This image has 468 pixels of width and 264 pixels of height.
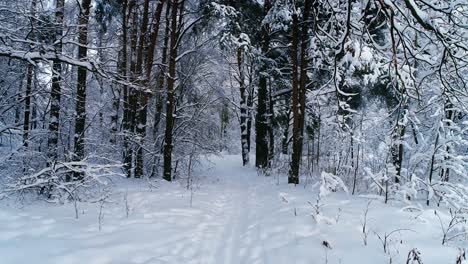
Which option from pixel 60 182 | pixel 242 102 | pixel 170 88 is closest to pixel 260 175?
pixel 170 88

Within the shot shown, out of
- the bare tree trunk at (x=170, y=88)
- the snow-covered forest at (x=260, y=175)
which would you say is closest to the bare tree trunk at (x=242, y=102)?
the snow-covered forest at (x=260, y=175)

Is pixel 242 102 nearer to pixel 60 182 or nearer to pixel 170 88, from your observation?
pixel 170 88

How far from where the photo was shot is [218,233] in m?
6.00

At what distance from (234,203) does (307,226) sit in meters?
3.38

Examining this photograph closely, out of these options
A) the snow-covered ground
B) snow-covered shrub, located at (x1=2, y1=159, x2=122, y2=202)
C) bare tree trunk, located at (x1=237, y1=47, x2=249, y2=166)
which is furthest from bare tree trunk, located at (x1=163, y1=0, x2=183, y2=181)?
bare tree trunk, located at (x1=237, y1=47, x2=249, y2=166)

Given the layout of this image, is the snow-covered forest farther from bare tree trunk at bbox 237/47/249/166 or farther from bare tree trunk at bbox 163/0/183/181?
bare tree trunk at bbox 237/47/249/166

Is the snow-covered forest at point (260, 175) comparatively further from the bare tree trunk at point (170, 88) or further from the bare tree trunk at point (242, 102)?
the bare tree trunk at point (242, 102)

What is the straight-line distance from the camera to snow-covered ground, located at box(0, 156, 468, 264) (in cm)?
436

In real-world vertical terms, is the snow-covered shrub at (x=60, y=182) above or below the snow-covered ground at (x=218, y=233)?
above

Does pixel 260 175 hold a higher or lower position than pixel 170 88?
lower

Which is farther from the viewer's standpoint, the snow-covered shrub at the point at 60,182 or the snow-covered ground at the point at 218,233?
the snow-covered shrub at the point at 60,182

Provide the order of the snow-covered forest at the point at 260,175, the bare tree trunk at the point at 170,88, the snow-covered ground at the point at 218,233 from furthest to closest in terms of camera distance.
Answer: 1. the bare tree trunk at the point at 170,88
2. the snow-covered ground at the point at 218,233
3. the snow-covered forest at the point at 260,175

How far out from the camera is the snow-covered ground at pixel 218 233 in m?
4.36

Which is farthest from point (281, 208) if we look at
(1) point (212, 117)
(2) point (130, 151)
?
(1) point (212, 117)
